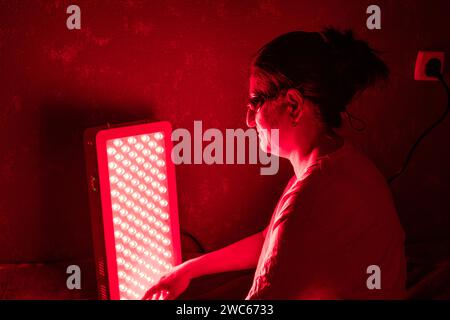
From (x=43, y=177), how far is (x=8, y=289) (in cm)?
27

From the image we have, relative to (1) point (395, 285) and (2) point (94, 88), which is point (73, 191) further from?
(1) point (395, 285)

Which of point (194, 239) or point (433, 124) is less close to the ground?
point (433, 124)

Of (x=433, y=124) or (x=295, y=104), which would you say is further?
(x=433, y=124)

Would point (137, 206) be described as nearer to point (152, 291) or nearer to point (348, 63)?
point (152, 291)

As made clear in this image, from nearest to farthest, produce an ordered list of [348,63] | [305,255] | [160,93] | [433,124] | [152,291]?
[305,255] → [348,63] → [152,291] → [160,93] → [433,124]

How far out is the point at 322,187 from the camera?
2.99ft

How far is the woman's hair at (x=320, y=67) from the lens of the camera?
97 cm

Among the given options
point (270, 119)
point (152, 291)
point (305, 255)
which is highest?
point (270, 119)

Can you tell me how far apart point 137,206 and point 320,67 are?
509 mm

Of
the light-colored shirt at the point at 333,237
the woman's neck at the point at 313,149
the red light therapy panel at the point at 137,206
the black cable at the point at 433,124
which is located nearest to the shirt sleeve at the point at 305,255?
the light-colored shirt at the point at 333,237

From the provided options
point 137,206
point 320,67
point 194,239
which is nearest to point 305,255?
point 320,67

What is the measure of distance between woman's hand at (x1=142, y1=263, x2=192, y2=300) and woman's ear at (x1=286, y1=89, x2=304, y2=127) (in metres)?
0.42

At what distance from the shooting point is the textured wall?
123cm
